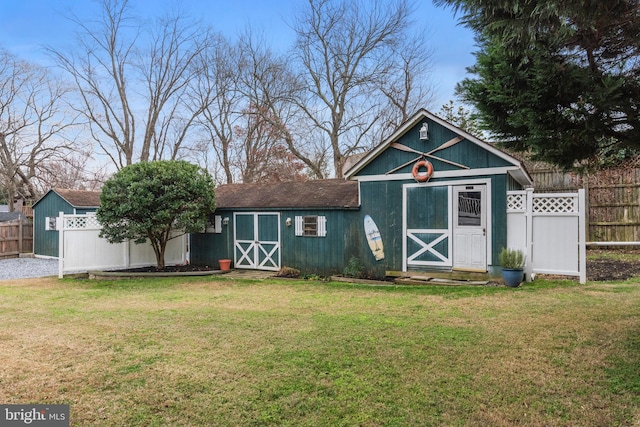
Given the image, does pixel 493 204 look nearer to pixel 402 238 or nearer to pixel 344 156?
pixel 402 238

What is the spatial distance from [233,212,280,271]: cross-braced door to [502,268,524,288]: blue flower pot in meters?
5.82

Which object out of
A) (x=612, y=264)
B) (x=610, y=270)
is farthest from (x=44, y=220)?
(x=612, y=264)

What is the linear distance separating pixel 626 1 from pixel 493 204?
18.1 feet

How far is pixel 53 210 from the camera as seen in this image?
1612 cm

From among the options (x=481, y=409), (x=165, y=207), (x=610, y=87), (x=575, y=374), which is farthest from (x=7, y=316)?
(x=610, y=87)

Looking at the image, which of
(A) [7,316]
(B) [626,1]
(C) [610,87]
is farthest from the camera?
(A) [7,316]

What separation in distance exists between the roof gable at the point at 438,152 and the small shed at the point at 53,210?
11.2 meters

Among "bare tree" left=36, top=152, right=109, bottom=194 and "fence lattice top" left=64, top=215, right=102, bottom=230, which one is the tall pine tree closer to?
"fence lattice top" left=64, top=215, right=102, bottom=230

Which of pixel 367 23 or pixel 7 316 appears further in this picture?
pixel 367 23

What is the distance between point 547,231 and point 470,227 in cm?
148

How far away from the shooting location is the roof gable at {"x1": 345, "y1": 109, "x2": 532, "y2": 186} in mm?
8508

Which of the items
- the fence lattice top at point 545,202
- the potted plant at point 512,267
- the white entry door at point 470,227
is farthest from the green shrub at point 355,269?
the fence lattice top at point 545,202

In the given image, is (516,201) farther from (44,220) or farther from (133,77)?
(133,77)

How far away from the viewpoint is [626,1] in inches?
131
